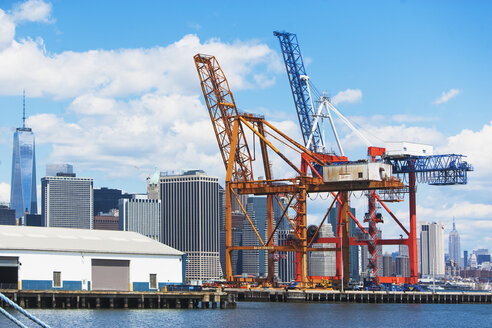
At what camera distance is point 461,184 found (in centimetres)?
11781

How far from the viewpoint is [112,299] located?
259 ft

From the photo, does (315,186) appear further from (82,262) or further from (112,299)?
(112,299)

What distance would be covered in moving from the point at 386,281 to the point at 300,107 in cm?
3516

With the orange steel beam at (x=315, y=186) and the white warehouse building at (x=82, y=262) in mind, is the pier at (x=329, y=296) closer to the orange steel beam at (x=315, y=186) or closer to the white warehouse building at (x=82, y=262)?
the orange steel beam at (x=315, y=186)

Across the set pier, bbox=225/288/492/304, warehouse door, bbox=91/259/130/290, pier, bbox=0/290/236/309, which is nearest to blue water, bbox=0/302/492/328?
pier, bbox=0/290/236/309

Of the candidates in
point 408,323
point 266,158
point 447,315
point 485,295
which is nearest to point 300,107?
point 266,158

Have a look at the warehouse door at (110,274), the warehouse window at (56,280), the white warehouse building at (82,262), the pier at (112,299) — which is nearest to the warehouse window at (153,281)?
the white warehouse building at (82,262)

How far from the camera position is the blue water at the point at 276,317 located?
225 feet

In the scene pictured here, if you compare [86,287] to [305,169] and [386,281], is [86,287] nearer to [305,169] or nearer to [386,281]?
[305,169]

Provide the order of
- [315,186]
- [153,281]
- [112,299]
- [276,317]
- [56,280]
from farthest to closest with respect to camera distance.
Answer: [315,186]
[153,281]
[56,280]
[276,317]
[112,299]

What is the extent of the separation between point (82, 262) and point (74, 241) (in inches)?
157

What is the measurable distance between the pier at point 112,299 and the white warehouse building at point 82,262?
186 cm

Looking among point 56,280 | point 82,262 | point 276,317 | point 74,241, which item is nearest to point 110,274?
point 82,262

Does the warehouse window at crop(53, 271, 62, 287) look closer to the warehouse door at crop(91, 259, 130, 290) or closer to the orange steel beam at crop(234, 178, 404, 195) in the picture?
the warehouse door at crop(91, 259, 130, 290)
